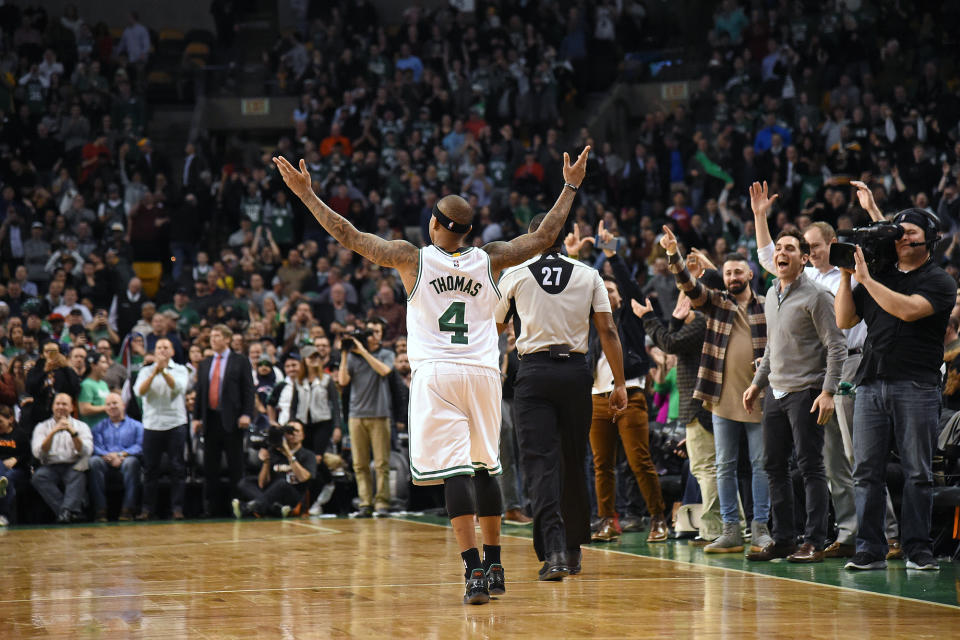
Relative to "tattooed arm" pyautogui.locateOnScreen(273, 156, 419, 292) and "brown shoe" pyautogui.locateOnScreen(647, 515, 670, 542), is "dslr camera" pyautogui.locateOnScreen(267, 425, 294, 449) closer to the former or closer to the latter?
"brown shoe" pyautogui.locateOnScreen(647, 515, 670, 542)

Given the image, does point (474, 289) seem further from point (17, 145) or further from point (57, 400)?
point (17, 145)

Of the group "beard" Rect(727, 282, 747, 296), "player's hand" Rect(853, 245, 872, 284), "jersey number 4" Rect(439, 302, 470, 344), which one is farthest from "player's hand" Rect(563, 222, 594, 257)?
"jersey number 4" Rect(439, 302, 470, 344)

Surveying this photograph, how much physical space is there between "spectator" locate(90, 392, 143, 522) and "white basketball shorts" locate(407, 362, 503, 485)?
26.2ft

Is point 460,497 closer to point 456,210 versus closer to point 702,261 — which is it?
point 456,210

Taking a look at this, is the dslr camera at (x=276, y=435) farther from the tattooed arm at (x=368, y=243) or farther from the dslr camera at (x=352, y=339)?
the tattooed arm at (x=368, y=243)

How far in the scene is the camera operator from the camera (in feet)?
23.3

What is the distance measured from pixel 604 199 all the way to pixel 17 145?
398 inches

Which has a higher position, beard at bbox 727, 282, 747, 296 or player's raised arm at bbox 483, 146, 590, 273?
player's raised arm at bbox 483, 146, 590, 273

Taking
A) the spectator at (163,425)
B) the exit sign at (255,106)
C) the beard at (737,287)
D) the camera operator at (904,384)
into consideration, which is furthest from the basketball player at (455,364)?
the exit sign at (255,106)

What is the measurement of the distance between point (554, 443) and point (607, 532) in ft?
9.04

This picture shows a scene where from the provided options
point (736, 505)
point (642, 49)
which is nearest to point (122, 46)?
point (642, 49)

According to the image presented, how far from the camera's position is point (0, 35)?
23703 millimetres

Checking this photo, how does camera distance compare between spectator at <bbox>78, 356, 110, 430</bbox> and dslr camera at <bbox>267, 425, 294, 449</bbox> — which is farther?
spectator at <bbox>78, 356, 110, 430</bbox>

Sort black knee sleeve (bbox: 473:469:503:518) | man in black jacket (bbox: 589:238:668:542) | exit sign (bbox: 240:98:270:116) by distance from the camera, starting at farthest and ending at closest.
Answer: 1. exit sign (bbox: 240:98:270:116)
2. man in black jacket (bbox: 589:238:668:542)
3. black knee sleeve (bbox: 473:469:503:518)
